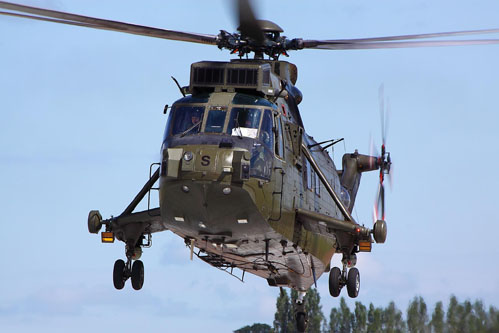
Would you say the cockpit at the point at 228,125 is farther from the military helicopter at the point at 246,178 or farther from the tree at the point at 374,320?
the tree at the point at 374,320

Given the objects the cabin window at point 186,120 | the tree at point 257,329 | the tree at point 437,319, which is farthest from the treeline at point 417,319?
the tree at point 257,329

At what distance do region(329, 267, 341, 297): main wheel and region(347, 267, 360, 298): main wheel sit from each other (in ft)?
0.84

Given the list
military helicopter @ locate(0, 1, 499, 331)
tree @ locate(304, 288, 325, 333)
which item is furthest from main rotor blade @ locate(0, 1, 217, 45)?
tree @ locate(304, 288, 325, 333)

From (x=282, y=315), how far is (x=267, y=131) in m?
27.8

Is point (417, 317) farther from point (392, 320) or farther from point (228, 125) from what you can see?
point (228, 125)

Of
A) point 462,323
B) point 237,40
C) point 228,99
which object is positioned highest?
point 237,40

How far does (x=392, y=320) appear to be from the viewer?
1197 inches

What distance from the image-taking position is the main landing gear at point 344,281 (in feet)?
93.3

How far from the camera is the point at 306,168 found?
1096 inches

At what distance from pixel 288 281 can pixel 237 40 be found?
22.6 feet

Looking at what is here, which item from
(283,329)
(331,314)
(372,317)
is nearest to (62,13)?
(372,317)

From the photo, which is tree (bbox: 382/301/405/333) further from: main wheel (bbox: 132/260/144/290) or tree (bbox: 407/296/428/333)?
main wheel (bbox: 132/260/144/290)

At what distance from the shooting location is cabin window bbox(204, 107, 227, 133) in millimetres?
24944

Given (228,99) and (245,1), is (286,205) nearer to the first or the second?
(228,99)
